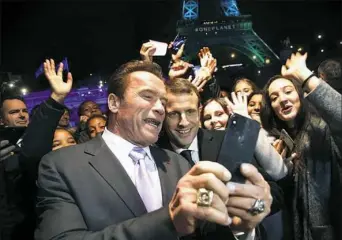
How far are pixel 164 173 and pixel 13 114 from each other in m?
1.17

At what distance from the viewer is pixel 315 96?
4.28 feet

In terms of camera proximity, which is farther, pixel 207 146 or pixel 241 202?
pixel 207 146

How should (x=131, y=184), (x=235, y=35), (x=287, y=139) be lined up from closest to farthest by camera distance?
(x=131, y=184)
(x=287, y=139)
(x=235, y=35)

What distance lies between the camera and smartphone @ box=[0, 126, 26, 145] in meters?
1.60

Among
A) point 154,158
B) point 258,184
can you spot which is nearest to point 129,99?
point 154,158

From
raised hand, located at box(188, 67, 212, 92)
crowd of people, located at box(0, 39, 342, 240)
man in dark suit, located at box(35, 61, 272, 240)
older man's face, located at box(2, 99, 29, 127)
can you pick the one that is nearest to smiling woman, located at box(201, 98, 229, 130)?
crowd of people, located at box(0, 39, 342, 240)

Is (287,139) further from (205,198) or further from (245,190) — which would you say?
(205,198)

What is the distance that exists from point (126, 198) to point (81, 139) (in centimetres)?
121

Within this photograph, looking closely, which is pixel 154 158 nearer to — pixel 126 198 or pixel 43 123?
pixel 126 198

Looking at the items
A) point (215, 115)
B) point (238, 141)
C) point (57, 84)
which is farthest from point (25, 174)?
point (238, 141)

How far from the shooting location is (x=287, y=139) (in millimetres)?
1753

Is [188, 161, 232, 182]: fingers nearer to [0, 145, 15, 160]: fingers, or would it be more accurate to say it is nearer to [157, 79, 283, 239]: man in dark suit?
[157, 79, 283, 239]: man in dark suit

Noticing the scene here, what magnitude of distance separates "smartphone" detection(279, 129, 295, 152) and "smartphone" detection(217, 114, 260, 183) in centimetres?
93

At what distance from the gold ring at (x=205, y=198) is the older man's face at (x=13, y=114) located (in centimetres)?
151
